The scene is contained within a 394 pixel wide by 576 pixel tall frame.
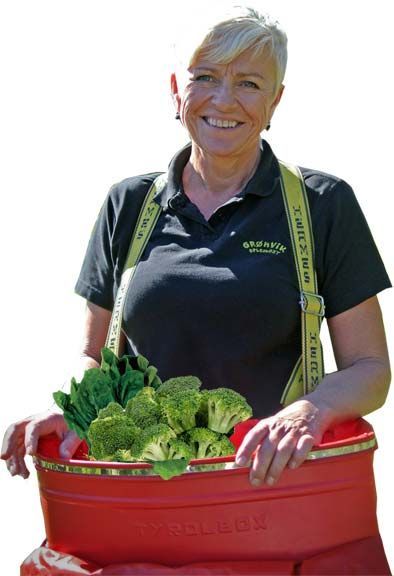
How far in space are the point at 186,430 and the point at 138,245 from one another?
825 millimetres

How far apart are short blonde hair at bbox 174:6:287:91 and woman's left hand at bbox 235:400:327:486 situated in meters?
1.12

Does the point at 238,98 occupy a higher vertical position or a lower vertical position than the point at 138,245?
higher

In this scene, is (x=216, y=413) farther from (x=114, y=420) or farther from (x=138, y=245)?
(x=138, y=245)

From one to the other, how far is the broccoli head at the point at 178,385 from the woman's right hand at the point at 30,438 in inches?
12.7

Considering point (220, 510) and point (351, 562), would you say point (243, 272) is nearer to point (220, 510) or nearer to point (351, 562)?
point (220, 510)

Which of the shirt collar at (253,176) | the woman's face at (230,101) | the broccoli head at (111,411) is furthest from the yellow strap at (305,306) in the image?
the broccoli head at (111,411)

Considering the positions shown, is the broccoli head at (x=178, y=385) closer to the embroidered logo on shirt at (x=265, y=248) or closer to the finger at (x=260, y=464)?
the finger at (x=260, y=464)

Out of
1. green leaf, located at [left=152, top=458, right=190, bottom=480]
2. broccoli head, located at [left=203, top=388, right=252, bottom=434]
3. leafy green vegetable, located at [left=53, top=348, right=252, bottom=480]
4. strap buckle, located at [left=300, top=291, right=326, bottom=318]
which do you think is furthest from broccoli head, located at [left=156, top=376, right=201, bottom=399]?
strap buckle, located at [left=300, top=291, right=326, bottom=318]

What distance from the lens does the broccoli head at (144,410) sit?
4.02m

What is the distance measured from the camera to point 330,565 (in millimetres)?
3912

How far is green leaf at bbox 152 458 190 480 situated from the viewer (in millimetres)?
3840

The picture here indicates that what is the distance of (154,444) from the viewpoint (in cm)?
390

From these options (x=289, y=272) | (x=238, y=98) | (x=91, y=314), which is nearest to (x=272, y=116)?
(x=238, y=98)

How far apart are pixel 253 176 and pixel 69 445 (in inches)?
40.6
